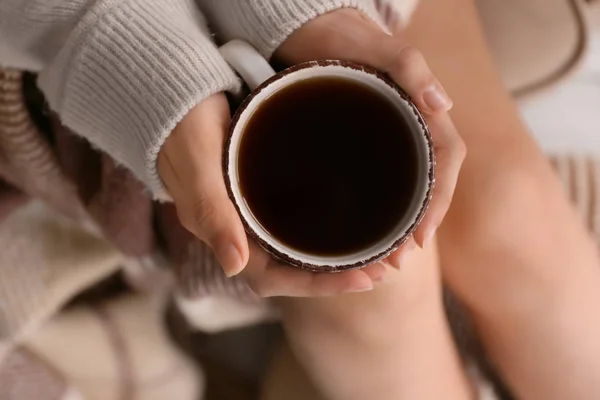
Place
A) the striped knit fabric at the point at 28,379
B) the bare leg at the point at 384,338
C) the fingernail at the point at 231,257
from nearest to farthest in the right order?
the fingernail at the point at 231,257 → the bare leg at the point at 384,338 → the striped knit fabric at the point at 28,379

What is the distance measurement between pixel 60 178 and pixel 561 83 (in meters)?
0.55

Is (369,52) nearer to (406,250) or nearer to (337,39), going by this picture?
(337,39)

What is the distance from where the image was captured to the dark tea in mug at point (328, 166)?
1.49 feet

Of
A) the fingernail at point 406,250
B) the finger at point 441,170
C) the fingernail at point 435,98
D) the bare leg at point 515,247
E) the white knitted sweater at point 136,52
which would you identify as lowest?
the bare leg at point 515,247

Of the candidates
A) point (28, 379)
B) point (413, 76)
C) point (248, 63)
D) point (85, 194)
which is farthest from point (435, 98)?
point (28, 379)

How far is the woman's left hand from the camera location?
0.45m

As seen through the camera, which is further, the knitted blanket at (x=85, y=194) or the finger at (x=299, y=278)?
the knitted blanket at (x=85, y=194)

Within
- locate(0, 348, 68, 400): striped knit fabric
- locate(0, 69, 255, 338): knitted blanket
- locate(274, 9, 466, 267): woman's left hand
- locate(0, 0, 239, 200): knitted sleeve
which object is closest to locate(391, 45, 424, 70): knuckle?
locate(274, 9, 466, 267): woman's left hand

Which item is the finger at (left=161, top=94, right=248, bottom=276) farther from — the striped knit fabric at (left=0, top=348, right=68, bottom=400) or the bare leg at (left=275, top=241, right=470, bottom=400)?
the striped knit fabric at (left=0, top=348, right=68, bottom=400)

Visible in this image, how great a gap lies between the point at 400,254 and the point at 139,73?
22 cm

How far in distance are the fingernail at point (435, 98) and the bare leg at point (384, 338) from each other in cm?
14

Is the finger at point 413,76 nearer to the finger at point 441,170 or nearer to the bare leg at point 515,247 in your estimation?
the finger at point 441,170

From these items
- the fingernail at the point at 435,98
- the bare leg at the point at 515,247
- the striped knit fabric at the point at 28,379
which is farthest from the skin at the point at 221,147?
the striped knit fabric at the point at 28,379

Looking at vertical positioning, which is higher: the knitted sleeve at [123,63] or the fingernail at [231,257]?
the knitted sleeve at [123,63]
